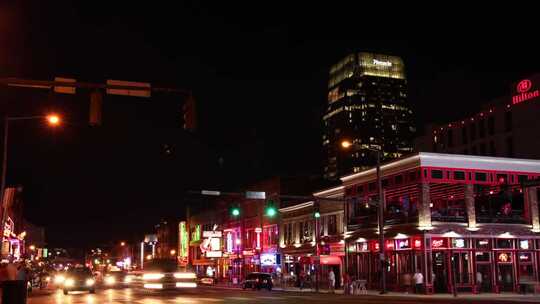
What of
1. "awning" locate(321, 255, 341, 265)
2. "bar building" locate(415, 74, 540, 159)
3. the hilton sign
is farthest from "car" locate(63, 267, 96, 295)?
the hilton sign

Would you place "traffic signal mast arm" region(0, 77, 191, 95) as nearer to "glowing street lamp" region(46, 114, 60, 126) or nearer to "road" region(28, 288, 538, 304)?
"glowing street lamp" region(46, 114, 60, 126)

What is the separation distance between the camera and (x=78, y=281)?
4319cm

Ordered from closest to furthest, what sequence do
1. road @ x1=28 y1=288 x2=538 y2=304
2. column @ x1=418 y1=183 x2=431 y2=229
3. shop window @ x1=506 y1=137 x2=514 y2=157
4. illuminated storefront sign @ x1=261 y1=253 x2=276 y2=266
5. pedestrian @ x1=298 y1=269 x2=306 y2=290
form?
road @ x1=28 y1=288 x2=538 y2=304 < column @ x1=418 y1=183 x2=431 y2=229 < pedestrian @ x1=298 y1=269 x2=306 y2=290 < illuminated storefront sign @ x1=261 y1=253 x2=276 y2=266 < shop window @ x1=506 y1=137 x2=514 y2=157

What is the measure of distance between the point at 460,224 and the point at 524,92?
153 feet

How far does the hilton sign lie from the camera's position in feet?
284

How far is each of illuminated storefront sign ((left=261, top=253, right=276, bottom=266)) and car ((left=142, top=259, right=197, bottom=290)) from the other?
37273mm

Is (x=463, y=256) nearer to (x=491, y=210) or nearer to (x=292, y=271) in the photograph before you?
(x=491, y=210)

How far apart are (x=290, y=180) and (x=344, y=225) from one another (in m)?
19.8

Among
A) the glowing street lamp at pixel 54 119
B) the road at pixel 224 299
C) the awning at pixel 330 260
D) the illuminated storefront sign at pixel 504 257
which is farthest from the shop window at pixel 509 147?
the glowing street lamp at pixel 54 119

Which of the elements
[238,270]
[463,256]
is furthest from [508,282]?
[238,270]

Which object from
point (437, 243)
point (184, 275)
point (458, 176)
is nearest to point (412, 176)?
point (458, 176)

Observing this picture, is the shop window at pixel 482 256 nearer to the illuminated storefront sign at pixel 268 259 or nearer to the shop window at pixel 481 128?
the illuminated storefront sign at pixel 268 259

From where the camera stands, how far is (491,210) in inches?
1959

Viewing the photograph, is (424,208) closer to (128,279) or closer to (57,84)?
(57,84)
